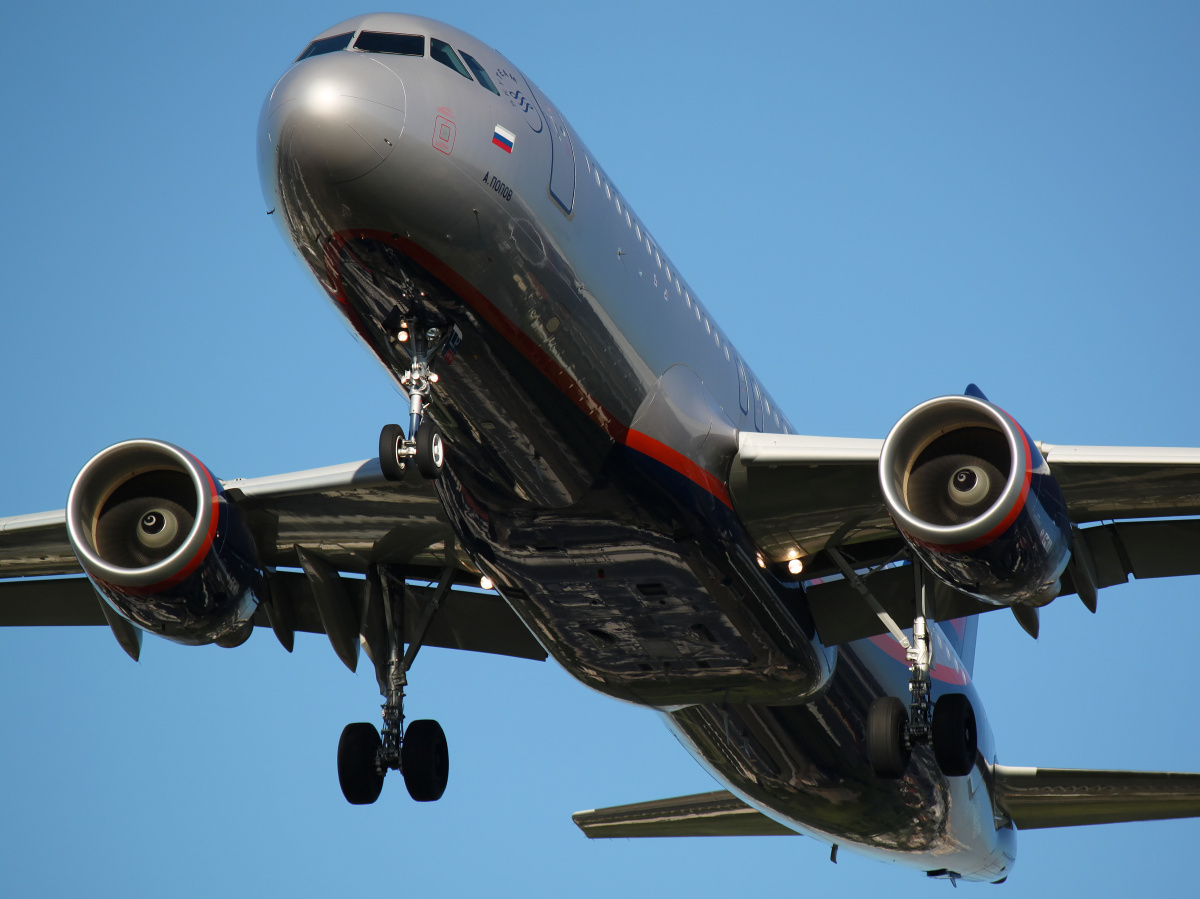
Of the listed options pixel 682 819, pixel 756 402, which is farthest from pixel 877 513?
pixel 682 819

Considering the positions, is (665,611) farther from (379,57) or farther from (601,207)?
(379,57)

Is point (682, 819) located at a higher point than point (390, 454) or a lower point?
higher

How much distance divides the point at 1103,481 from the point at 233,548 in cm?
792

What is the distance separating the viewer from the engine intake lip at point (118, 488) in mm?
13312

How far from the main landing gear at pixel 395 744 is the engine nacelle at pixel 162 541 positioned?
76.7 inches

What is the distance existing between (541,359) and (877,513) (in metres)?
4.03

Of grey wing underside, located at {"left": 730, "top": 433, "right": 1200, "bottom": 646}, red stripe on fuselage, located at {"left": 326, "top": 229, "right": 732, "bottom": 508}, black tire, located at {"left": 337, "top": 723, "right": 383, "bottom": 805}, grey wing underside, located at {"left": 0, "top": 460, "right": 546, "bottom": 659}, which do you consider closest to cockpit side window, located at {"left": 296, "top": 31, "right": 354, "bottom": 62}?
red stripe on fuselage, located at {"left": 326, "top": 229, "right": 732, "bottom": 508}

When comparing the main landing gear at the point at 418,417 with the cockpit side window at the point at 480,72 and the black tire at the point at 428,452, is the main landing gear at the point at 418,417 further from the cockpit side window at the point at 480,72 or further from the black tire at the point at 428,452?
the cockpit side window at the point at 480,72

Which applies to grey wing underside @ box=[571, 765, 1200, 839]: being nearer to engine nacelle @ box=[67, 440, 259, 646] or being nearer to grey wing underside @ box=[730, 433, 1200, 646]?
grey wing underside @ box=[730, 433, 1200, 646]

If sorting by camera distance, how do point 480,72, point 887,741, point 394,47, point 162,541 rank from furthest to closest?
point 162,541, point 887,741, point 480,72, point 394,47

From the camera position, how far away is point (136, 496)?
13930 millimetres

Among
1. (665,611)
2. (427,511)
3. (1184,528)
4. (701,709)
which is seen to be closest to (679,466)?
(665,611)

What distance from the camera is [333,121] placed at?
1030 centimetres

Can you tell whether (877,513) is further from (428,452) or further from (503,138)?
(503,138)
